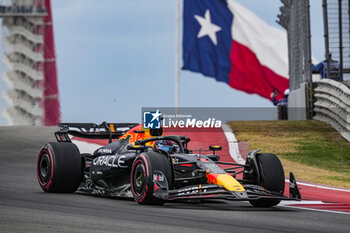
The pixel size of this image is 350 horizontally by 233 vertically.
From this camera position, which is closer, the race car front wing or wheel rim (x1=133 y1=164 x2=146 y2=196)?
the race car front wing

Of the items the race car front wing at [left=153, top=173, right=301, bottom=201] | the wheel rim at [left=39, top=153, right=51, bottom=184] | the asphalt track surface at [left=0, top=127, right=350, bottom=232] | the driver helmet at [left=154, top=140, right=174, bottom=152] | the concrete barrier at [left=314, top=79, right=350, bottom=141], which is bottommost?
the asphalt track surface at [left=0, top=127, right=350, bottom=232]

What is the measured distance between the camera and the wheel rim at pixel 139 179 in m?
9.69

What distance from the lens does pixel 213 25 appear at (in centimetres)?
2952

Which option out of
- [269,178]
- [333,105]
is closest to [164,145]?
[269,178]

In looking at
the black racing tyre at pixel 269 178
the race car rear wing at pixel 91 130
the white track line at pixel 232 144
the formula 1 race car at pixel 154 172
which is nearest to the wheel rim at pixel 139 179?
the formula 1 race car at pixel 154 172

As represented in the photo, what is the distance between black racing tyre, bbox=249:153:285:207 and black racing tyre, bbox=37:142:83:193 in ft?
9.41

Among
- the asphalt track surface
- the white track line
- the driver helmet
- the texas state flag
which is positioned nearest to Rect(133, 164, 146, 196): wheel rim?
the asphalt track surface

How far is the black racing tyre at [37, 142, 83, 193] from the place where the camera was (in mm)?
11391

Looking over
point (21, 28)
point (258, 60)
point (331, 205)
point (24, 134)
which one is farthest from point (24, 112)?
point (331, 205)

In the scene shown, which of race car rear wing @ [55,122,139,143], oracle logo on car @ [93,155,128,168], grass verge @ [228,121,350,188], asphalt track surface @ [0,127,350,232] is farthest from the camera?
grass verge @ [228,121,350,188]

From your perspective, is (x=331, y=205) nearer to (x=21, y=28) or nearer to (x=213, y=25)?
(x=213, y=25)

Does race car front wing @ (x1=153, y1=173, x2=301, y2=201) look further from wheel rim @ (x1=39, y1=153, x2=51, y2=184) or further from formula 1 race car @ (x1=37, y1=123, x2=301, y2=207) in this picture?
wheel rim @ (x1=39, y1=153, x2=51, y2=184)

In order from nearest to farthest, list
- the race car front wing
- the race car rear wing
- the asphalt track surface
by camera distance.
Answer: the asphalt track surface
the race car front wing
the race car rear wing

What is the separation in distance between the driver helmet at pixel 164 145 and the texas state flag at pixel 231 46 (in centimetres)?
1757
